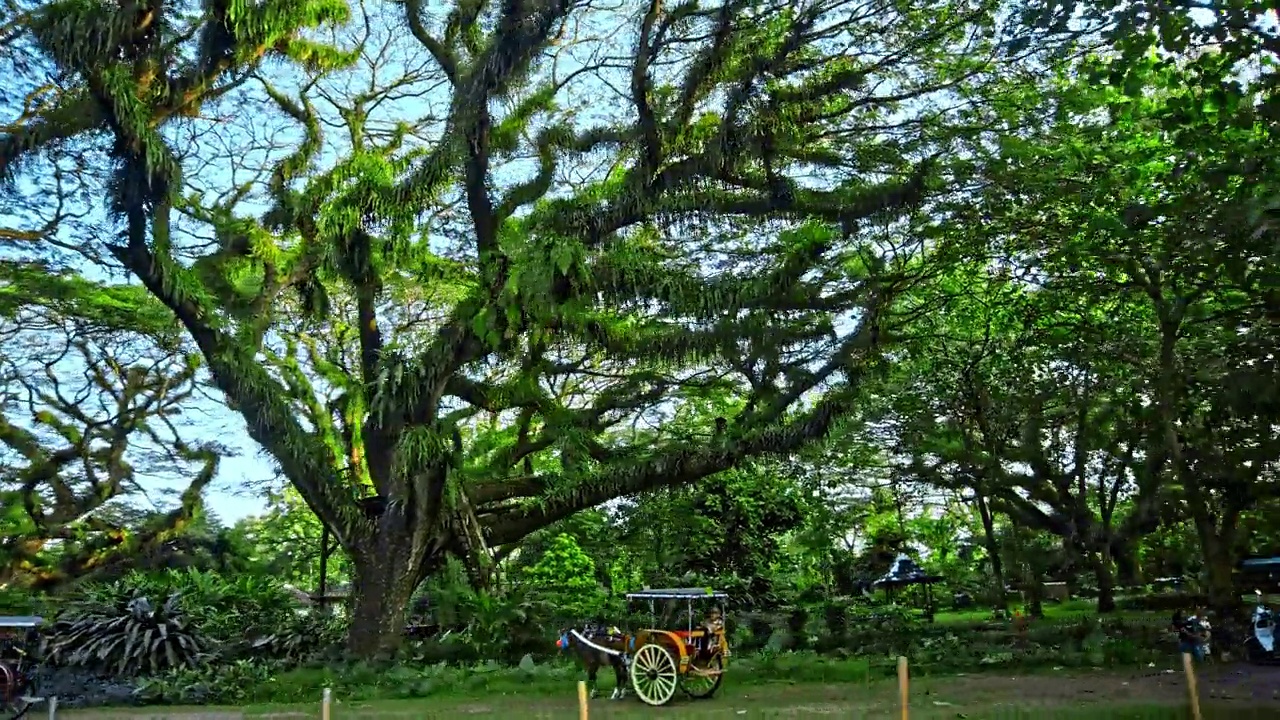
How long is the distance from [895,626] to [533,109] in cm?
944

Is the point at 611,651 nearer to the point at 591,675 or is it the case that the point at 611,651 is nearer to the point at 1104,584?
the point at 591,675

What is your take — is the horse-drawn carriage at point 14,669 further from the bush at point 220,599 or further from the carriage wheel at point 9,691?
the bush at point 220,599

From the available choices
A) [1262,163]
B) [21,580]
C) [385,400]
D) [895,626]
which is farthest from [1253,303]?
[21,580]

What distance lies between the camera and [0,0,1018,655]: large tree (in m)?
11.7

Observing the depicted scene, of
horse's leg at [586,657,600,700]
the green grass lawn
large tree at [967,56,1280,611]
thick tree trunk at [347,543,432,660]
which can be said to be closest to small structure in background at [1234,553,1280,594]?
large tree at [967,56,1280,611]

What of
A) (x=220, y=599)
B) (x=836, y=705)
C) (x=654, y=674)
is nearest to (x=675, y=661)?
(x=654, y=674)

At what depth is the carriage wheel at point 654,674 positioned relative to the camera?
10008 millimetres

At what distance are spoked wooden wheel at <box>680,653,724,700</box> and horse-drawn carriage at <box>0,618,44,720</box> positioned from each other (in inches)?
246

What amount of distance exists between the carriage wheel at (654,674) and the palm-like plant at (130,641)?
624cm

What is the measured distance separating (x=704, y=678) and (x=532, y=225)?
261 inches

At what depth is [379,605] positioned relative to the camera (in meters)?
13.2

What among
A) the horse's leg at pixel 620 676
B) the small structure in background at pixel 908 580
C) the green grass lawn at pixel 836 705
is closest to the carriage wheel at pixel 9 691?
the green grass lawn at pixel 836 705

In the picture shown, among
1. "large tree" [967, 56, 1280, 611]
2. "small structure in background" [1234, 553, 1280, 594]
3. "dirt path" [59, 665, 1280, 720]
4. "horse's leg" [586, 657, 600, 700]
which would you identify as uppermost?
"large tree" [967, 56, 1280, 611]

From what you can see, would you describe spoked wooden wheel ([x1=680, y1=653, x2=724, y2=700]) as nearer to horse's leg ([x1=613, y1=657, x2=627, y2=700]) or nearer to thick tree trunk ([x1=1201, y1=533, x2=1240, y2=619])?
horse's leg ([x1=613, y1=657, x2=627, y2=700])
